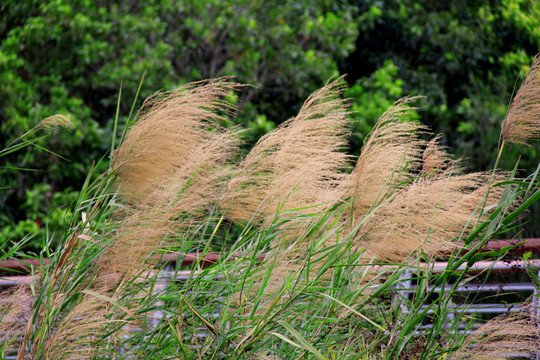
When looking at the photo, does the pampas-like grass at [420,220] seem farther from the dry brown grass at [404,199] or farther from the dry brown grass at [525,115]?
the dry brown grass at [525,115]

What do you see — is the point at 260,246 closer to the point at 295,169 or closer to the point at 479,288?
the point at 295,169

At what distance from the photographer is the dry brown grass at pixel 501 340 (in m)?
1.99

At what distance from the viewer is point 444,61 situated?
27.0ft

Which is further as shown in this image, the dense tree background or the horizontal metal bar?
the dense tree background

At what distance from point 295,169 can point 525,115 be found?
2.81 ft

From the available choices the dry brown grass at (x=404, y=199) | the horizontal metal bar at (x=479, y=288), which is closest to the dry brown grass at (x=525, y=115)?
the dry brown grass at (x=404, y=199)

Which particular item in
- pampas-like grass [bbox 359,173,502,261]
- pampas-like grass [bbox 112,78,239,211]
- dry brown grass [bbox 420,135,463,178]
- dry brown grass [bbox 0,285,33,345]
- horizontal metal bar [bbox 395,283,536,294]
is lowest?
horizontal metal bar [bbox 395,283,536,294]

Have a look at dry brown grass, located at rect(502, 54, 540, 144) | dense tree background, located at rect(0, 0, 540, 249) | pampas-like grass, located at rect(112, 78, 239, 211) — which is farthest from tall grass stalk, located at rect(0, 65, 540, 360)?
dense tree background, located at rect(0, 0, 540, 249)

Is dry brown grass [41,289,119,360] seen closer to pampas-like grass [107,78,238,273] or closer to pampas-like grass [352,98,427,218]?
pampas-like grass [107,78,238,273]

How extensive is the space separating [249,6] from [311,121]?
15.7 feet

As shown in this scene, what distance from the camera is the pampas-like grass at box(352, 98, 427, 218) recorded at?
201 centimetres

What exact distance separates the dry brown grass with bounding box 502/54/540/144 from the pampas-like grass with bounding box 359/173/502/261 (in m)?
0.25

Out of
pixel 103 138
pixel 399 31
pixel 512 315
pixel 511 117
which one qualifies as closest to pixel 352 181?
pixel 511 117

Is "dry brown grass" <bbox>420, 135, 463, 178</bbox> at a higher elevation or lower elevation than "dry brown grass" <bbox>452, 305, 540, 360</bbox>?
higher
